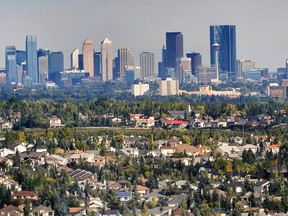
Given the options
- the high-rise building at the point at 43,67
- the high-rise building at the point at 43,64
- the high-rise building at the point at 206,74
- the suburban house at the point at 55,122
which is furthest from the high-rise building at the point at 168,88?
the high-rise building at the point at 43,67

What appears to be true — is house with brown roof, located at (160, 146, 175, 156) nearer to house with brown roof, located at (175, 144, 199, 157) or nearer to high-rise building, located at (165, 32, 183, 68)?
house with brown roof, located at (175, 144, 199, 157)

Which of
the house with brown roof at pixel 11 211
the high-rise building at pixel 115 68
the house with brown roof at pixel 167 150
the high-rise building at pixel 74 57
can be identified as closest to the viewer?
the house with brown roof at pixel 11 211

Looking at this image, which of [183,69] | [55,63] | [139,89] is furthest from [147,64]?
[139,89]

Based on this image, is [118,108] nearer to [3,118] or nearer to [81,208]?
[3,118]

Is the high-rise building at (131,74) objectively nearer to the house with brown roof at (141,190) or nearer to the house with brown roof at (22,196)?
the house with brown roof at (141,190)

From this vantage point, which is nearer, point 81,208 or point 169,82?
point 81,208

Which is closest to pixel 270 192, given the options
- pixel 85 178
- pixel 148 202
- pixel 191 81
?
pixel 148 202

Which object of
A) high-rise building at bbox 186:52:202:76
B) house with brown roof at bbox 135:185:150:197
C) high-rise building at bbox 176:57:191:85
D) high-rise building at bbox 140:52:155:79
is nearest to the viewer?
house with brown roof at bbox 135:185:150:197

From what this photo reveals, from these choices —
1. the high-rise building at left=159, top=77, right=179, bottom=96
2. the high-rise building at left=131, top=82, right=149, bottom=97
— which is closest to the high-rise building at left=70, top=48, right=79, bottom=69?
the high-rise building at left=131, top=82, right=149, bottom=97
